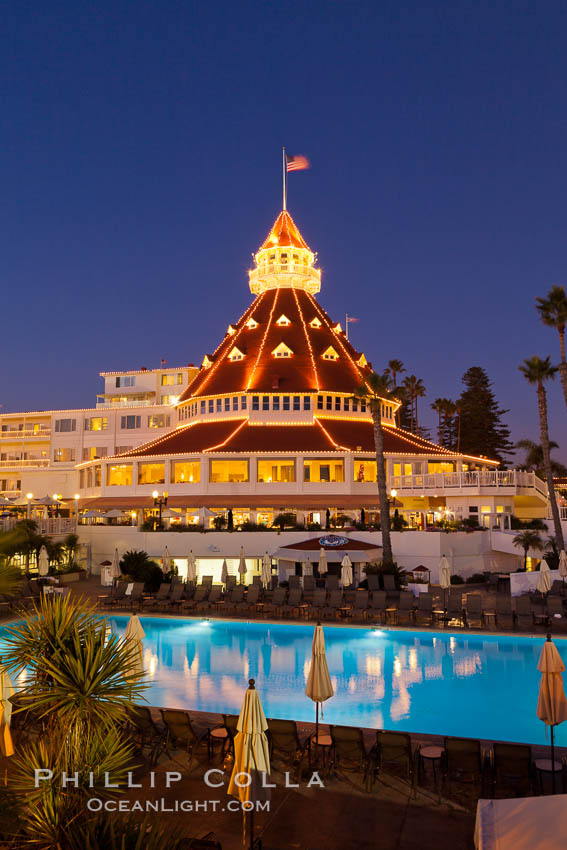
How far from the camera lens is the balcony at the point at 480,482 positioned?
3991 centimetres

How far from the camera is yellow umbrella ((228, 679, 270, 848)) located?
850cm

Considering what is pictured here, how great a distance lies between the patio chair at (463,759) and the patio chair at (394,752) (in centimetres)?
58

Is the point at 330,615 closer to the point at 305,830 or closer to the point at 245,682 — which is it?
the point at 245,682

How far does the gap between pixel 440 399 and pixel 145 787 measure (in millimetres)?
74823

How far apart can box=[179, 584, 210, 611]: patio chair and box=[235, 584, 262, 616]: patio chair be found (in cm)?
178

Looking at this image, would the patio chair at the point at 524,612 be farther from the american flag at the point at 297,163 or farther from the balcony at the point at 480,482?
the american flag at the point at 297,163

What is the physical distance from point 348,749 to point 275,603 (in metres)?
15.4

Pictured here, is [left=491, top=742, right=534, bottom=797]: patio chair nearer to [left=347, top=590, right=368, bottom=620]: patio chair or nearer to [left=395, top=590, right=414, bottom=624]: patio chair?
[left=395, top=590, right=414, bottom=624]: patio chair

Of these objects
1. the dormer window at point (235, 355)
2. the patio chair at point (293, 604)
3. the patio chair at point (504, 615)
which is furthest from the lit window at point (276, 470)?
the patio chair at point (504, 615)

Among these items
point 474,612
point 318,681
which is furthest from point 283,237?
point 318,681

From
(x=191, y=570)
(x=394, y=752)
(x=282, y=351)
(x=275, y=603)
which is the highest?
(x=282, y=351)

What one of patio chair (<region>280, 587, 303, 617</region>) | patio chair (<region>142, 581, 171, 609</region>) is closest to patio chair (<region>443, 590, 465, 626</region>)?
patio chair (<region>280, 587, 303, 617</region>)

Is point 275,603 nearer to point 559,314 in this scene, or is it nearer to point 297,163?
point 559,314

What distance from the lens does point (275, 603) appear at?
26453 millimetres
